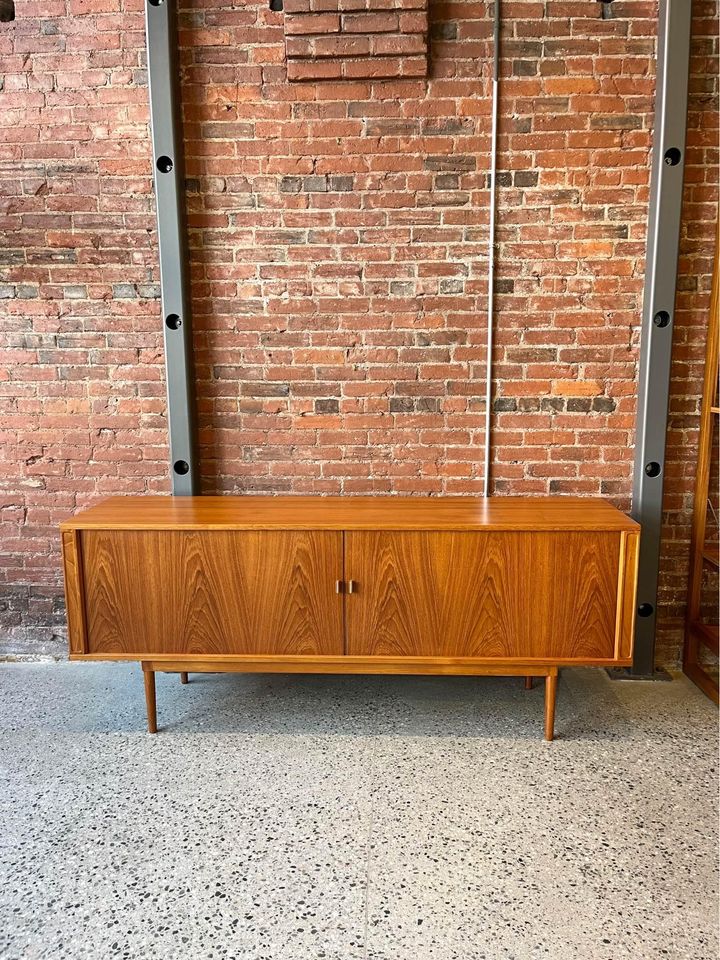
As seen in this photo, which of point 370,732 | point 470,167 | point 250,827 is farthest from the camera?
point 470,167

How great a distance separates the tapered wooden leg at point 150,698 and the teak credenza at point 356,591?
2.2 inches

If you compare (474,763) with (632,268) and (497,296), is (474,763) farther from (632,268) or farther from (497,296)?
(632,268)

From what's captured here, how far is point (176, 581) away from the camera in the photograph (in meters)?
2.35

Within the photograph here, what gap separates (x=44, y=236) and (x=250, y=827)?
2522mm

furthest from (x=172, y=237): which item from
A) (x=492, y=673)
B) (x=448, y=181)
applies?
(x=492, y=673)

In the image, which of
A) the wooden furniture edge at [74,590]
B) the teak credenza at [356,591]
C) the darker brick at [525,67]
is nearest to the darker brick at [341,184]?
the darker brick at [525,67]

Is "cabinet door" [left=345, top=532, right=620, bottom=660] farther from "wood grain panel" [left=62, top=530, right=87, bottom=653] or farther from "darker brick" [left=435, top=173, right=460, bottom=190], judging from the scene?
"darker brick" [left=435, top=173, right=460, bottom=190]

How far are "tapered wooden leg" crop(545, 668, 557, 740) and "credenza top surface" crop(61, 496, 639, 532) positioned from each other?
58 centimetres

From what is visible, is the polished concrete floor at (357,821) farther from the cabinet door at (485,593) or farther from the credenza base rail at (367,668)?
the cabinet door at (485,593)

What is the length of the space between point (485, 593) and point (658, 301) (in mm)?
1414

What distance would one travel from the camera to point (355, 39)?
98.8 inches

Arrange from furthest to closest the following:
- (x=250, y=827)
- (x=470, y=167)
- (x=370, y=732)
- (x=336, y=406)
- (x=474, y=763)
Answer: (x=336, y=406)
(x=470, y=167)
(x=370, y=732)
(x=474, y=763)
(x=250, y=827)

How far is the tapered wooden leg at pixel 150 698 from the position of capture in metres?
2.46

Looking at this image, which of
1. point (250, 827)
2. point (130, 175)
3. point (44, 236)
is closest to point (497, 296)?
point (130, 175)
